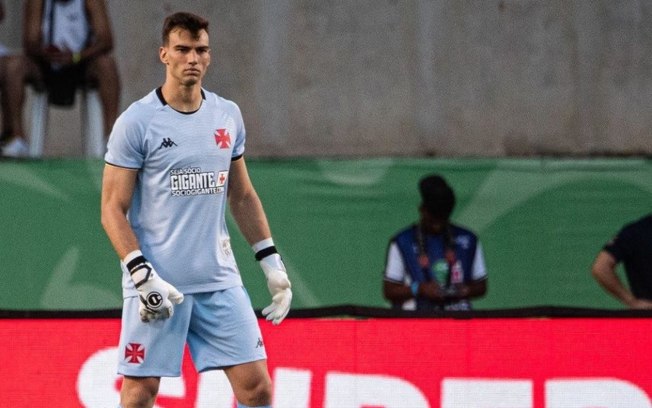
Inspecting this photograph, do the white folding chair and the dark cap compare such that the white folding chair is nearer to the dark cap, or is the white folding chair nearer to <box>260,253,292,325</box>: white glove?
the dark cap

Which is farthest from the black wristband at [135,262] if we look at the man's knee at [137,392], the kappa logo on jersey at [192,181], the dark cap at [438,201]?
the dark cap at [438,201]

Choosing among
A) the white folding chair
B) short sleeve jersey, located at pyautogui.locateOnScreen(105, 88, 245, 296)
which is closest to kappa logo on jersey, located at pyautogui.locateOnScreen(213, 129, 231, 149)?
short sleeve jersey, located at pyautogui.locateOnScreen(105, 88, 245, 296)

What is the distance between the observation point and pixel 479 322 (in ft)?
21.3

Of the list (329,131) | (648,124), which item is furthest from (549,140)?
(329,131)

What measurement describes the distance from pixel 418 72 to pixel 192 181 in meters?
5.79

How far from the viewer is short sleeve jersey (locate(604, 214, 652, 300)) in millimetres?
7992

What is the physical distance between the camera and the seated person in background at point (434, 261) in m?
8.20

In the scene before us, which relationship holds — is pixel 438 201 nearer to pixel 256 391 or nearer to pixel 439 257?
pixel 439 257

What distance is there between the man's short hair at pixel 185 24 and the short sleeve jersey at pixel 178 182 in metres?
0.26

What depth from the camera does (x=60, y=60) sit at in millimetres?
9570

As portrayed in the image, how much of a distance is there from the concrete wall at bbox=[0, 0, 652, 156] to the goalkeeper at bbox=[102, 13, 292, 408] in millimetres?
5446

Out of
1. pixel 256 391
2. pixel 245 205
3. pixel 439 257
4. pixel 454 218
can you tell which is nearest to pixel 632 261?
pixel 439 257

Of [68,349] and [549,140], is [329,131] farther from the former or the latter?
[68,349]

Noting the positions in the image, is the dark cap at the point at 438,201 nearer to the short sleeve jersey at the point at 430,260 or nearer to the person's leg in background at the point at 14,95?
the short sleeve jersey at the point at 430,260
